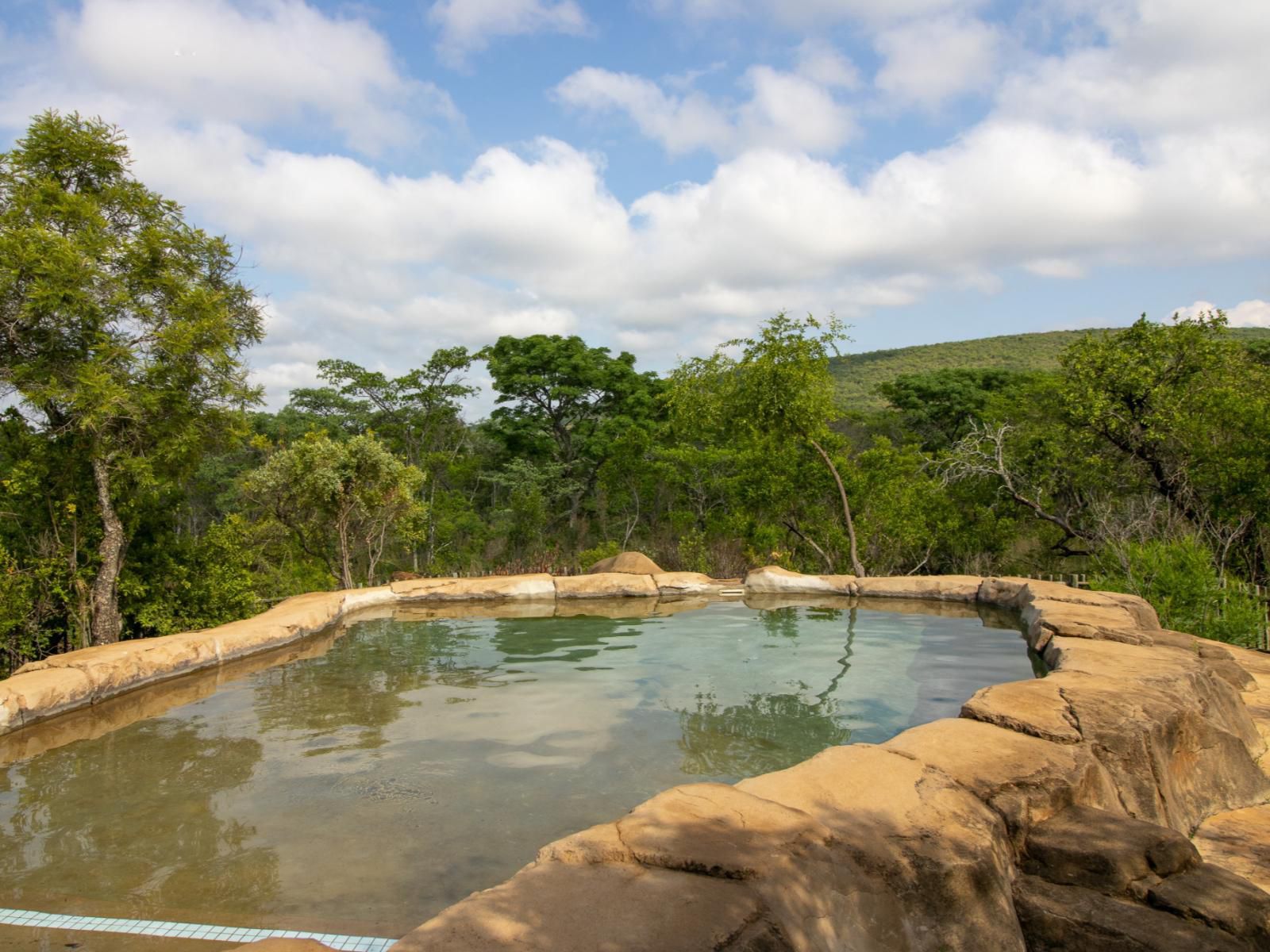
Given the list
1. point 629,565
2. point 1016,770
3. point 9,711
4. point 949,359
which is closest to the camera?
point 1016,770

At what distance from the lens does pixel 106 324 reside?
7250 millimetres

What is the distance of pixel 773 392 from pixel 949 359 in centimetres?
3826

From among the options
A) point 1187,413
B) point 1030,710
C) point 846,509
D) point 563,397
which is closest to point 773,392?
point 846,509

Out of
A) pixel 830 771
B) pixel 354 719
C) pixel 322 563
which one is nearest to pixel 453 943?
pixel 830 771

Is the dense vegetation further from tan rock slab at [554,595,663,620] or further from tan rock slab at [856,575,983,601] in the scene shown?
tan rock slab at [554,595,663,620]

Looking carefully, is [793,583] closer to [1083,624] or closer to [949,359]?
Result: [1083,624]

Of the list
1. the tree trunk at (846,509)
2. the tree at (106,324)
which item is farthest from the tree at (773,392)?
the tree at (106,324)

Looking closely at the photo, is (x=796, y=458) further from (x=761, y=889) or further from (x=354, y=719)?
(x=761, y=889)

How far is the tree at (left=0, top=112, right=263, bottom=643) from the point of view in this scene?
675 centimetres

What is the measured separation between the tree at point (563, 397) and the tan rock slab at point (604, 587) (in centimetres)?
966

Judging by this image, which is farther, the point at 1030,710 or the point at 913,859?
the point at 1030,710

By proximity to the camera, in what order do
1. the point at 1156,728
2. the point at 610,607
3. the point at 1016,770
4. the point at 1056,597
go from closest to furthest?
the point at 1016,770, the point at 1156,728, the point at 1056,597, the point at 610,607

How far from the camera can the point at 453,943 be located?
1.97m

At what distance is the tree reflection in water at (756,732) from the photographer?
4.61m
